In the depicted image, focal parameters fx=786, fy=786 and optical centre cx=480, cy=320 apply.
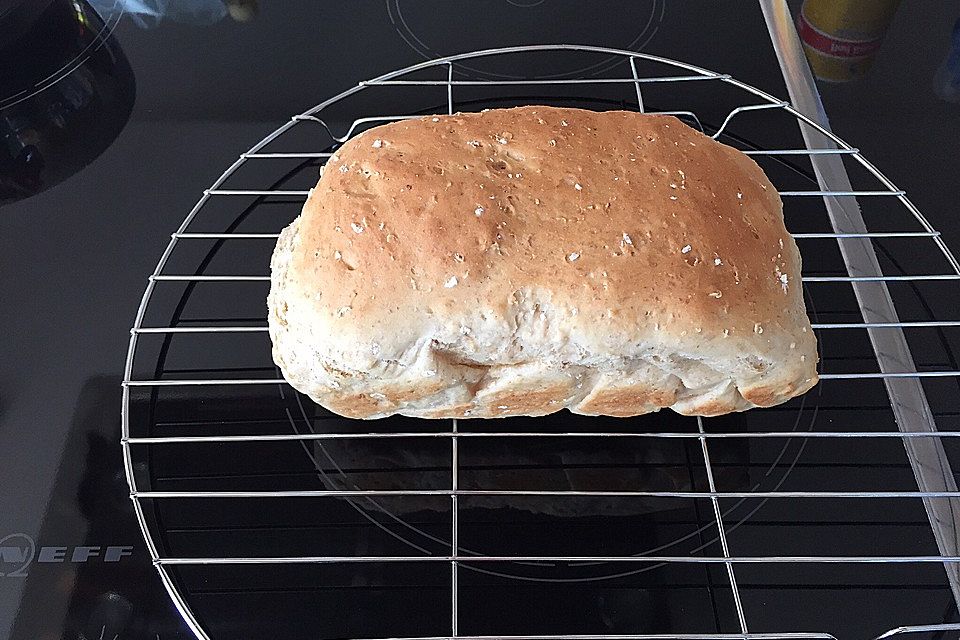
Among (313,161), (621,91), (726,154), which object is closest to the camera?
(726,154)

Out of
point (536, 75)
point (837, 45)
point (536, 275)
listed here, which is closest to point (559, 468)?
point (536, 275)

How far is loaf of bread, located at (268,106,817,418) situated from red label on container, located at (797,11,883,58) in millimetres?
Answer: 721

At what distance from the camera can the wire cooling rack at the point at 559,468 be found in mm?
1177

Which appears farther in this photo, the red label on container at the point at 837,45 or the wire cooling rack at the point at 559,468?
the red label on container at the point at 837,45

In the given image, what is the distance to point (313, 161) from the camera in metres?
1.64

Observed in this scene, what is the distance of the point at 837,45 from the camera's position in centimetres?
177

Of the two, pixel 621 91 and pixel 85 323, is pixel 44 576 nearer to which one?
pixel 85 323

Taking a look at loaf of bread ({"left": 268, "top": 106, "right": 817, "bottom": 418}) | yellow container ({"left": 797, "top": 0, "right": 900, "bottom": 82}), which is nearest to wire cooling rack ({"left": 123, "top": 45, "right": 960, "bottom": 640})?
loaf of bread ({"left": 268, "top": 106, "right": 817, "bottom": 418})

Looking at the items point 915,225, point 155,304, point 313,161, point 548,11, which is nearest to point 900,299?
point 915,225

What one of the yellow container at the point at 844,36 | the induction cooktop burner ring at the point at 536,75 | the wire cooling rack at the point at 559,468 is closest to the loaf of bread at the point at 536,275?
the wire cooling rack at the point at 559,468

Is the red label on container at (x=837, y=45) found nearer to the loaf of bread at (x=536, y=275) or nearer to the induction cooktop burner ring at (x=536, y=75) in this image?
the induction cooktop burner ring at (x=536, y=75)

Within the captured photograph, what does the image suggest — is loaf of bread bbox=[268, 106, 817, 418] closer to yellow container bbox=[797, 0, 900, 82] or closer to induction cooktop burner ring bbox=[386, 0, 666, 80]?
induction cooktop burner ring bbox=[386, 0, 666, 80]

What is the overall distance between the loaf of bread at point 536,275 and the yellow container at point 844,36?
2.27 ft

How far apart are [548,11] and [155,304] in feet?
3.69
